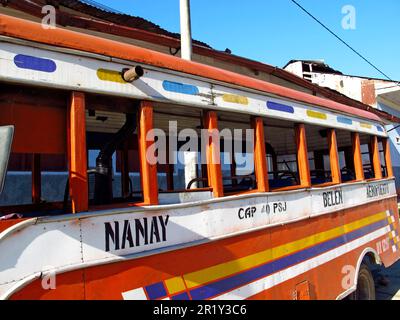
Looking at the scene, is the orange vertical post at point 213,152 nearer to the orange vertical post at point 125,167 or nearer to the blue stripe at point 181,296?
the blue stripe at point 181,296

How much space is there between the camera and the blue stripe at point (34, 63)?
6.07 feet

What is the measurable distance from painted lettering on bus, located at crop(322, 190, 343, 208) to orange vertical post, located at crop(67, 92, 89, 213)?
2.91 meters

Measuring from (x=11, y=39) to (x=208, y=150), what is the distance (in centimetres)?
159

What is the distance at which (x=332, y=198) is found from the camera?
13.7 ft

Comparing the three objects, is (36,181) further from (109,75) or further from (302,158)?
(302,158)

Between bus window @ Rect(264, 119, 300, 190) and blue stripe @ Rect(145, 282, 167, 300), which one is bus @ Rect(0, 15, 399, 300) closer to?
blue stripe @ Rect(145, 282, 167, 300)

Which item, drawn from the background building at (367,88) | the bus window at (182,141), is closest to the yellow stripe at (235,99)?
the bus window at (182,141)

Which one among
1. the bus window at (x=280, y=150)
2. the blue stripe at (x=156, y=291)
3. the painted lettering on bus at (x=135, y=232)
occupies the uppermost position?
the bus window at (x=280, y=150)

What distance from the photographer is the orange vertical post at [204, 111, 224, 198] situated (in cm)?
282

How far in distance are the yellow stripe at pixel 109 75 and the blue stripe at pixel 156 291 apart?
1.34 m

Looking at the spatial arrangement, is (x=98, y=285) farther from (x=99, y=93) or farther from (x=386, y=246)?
(x=386, y=246)

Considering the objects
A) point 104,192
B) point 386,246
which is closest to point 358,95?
point 386,246

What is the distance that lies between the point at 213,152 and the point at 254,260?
99 cm
